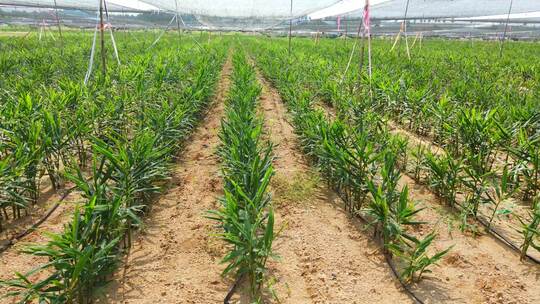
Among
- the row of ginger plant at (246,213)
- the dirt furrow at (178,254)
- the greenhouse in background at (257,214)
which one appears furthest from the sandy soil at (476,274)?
the dirt furrow at (178,254)

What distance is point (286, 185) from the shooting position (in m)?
3.70

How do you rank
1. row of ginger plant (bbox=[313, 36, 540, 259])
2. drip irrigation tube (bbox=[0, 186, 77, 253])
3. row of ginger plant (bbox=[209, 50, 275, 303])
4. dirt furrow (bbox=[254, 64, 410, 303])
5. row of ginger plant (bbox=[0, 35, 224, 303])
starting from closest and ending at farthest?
row of ginger plant (bbox=[0, 35, 224, 303]) → row of ginger plant (bbox=[209, 50, 275, 303]) → dirt furrow (bbox=[254, 64, 410, 303]) → drip irrigation tube (bbox=[0, 186, 77, 253]) → row of ginger plant (bbox=[313, 36, 540, 259])

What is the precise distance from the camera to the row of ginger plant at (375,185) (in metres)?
2.49

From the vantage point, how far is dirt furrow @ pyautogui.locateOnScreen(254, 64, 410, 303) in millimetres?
A: 2348

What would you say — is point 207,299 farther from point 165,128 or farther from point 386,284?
point 165,128

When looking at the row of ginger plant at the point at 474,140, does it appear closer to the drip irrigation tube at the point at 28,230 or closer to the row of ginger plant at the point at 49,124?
the row of ginger plant at the point at 49,124

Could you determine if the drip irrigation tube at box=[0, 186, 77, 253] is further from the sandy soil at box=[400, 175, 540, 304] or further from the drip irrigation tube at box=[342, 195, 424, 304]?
the sandy soil at box=[400, 175, 540, 304]

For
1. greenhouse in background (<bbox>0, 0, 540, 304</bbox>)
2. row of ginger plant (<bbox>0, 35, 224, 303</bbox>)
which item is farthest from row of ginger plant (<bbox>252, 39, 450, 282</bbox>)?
row of ginger plant (<bbox>0, 35, 224, 303</bbox>)

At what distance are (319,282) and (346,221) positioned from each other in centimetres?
83

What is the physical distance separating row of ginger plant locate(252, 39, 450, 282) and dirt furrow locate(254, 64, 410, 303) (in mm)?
128

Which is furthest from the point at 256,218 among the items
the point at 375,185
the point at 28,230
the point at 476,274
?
the point at 28,230

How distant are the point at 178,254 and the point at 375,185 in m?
1.64

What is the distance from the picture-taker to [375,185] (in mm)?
3277

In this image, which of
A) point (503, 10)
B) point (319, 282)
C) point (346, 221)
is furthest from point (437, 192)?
point (503, 10)
